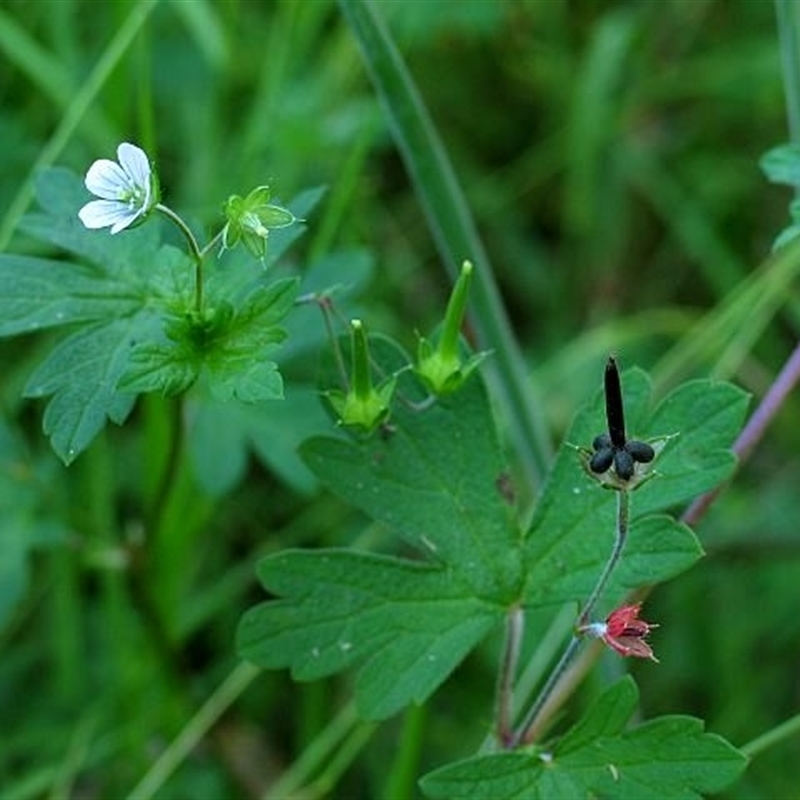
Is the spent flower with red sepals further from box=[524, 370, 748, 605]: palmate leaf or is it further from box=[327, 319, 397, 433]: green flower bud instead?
box=[327, 319, 397, 433]: green flower bud

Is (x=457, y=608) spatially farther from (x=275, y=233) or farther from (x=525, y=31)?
(x=525, y=31)

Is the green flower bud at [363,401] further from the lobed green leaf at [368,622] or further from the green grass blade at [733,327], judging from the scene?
the green grass blade at [733,327]

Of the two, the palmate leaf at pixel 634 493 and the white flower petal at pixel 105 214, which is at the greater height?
the white flower petal at pixel 105 214

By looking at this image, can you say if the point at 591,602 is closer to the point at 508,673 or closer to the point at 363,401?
the point at 508,673

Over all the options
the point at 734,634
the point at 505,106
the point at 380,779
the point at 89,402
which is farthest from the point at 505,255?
the point at 89,402

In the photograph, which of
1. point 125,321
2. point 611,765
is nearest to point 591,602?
point 611,765

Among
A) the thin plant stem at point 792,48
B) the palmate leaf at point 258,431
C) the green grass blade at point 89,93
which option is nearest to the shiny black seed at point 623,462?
the thin plant stem at point 792,48

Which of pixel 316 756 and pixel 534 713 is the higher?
pixel 534 713
